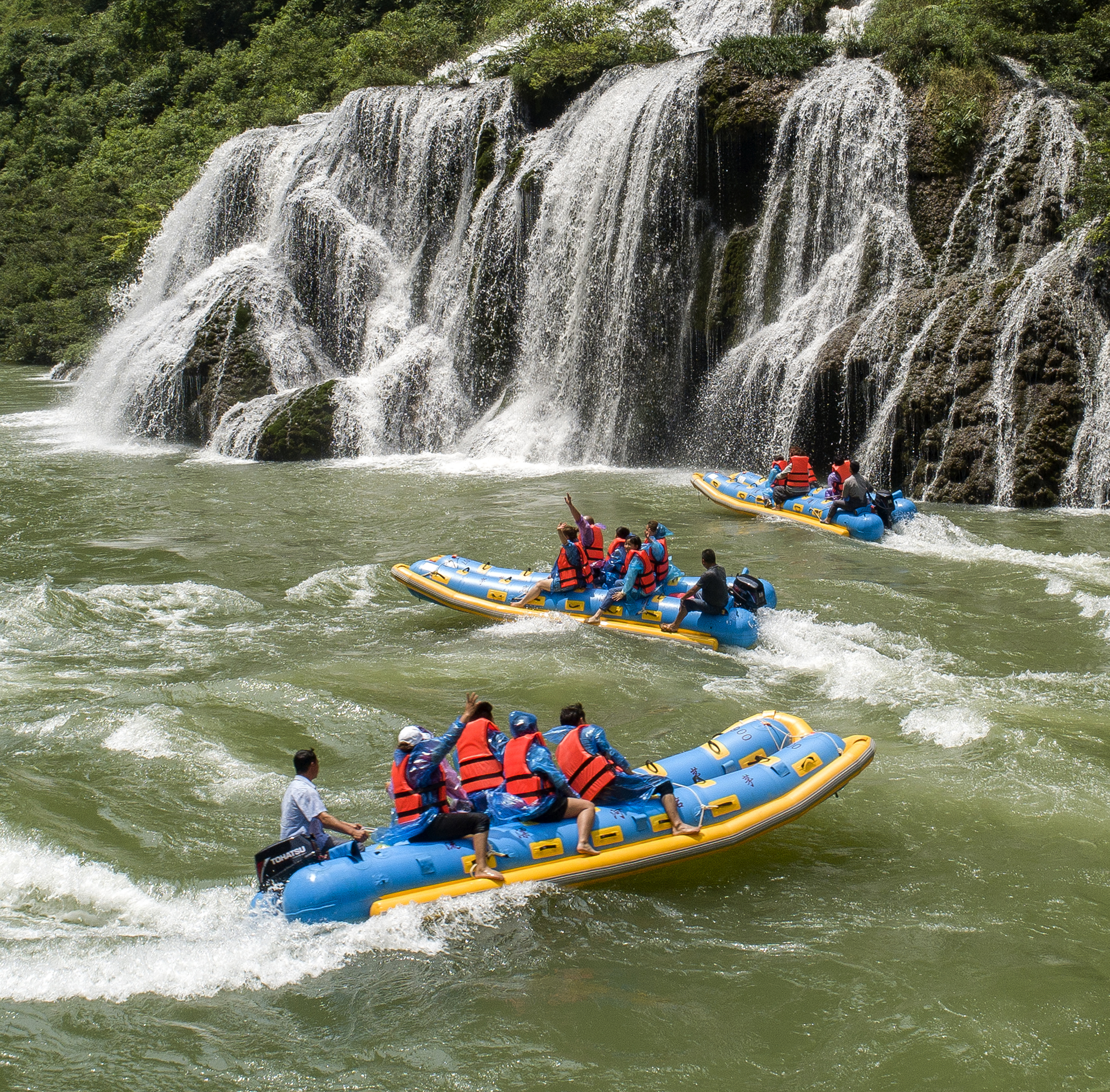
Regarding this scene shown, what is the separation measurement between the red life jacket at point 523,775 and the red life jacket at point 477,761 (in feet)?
0.42

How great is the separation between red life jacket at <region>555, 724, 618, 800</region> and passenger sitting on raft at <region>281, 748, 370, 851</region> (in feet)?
4.29

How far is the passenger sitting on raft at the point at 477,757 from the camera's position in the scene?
6.81 m

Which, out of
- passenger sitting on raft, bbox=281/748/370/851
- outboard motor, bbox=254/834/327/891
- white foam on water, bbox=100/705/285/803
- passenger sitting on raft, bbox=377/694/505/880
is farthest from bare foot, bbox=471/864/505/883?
white foam on water, bbox=100/705/285/803

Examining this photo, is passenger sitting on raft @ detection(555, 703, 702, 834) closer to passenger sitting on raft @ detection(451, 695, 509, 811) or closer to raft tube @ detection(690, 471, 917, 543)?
passenger sitting on raft @ detection(451, 695, 509, 811)

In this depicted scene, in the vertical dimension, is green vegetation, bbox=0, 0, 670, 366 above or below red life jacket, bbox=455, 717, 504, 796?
above

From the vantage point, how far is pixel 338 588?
1307cm

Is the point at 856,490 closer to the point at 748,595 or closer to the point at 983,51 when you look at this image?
the point at 748,595

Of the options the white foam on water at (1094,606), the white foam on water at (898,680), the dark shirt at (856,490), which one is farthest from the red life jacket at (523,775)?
the dark shirt at (856,490)

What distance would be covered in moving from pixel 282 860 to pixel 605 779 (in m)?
1.93

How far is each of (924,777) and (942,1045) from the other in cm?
291

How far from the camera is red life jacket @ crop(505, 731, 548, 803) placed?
6.64 m

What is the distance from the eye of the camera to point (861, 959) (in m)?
5.86

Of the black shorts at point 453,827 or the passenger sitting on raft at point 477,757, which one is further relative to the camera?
the passenger sitting on raft at point 477,757

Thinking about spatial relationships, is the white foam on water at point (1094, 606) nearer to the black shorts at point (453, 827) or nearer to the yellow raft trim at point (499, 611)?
the yellow raft trim at point (499, 611)
